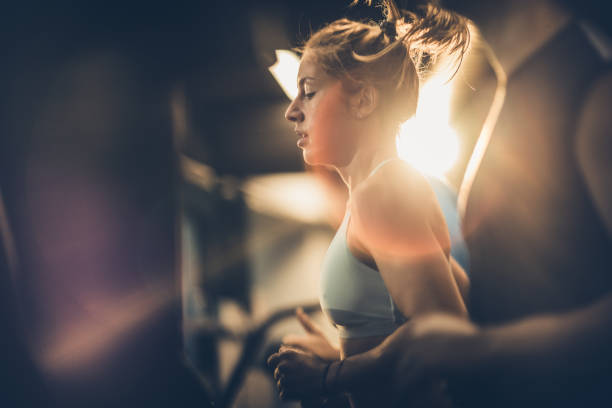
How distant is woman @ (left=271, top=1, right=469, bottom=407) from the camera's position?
1.80 feet

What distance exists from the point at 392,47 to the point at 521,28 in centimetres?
20

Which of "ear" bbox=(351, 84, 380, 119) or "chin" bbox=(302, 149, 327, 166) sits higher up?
"ear" bbox=(351, 84, 380, 119)

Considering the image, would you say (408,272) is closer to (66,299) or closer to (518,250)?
(518,250)

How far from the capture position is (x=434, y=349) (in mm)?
433

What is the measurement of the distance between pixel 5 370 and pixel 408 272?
938 mm

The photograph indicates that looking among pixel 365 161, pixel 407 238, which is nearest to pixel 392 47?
pixel 365 161

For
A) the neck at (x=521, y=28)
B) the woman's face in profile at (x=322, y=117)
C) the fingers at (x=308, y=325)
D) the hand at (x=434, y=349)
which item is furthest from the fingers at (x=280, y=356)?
the neck at (x=521, y=28)

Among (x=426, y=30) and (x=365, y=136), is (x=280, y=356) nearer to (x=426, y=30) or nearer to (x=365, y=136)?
(x=365, y=136)

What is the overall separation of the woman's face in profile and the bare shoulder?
110mm

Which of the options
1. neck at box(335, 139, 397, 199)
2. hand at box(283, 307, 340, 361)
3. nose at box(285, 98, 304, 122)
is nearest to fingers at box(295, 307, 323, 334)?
hand at box(283, 307, 340, 361)

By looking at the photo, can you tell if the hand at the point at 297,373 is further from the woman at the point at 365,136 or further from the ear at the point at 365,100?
the ear at the point at 365,100

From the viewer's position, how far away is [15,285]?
0.92 meters

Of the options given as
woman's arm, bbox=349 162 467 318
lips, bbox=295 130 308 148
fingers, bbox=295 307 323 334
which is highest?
lips, bbox=295 130 308 148

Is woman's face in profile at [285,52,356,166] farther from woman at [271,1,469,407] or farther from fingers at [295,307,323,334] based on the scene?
fingers at [295,307,323,334]
